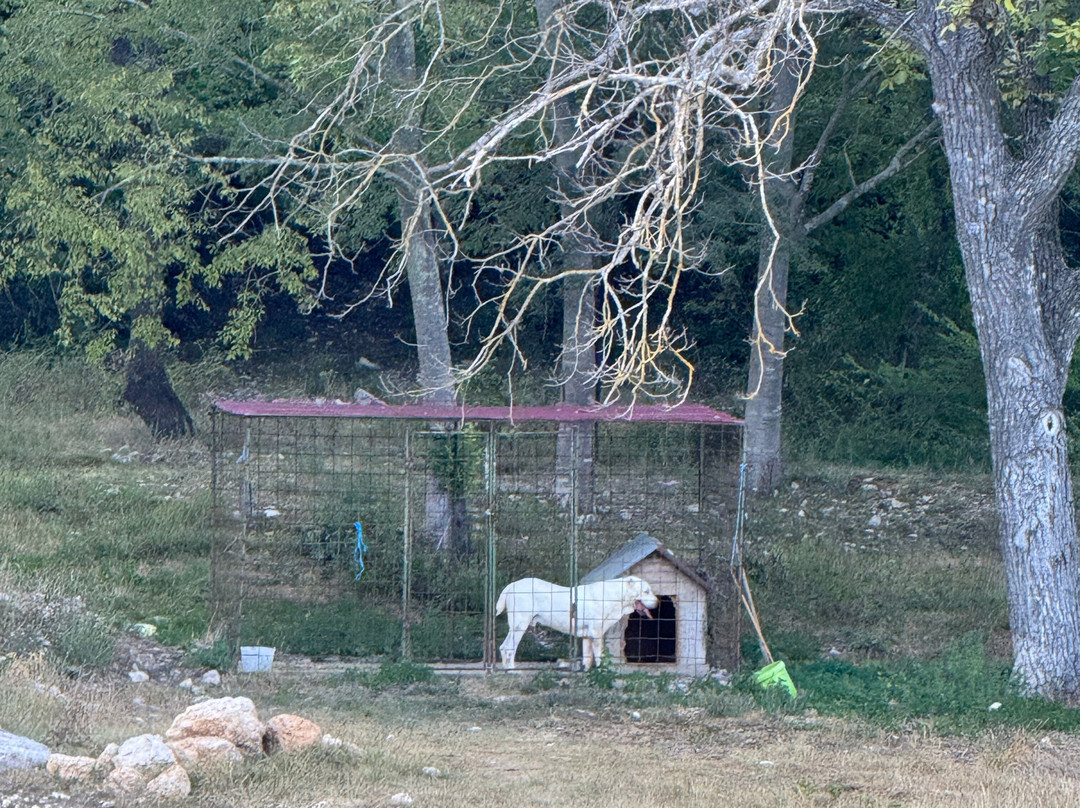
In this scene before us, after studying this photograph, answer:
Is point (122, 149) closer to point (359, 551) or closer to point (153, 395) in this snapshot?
point (153, 395)

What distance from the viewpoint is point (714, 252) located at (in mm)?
14398

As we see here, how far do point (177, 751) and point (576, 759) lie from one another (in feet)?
7.03

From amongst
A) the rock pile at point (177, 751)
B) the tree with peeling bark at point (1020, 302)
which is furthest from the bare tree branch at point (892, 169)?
the rock pile at point (177, 751)

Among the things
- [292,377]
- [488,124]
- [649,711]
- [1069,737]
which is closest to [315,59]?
Answer: [488,124]

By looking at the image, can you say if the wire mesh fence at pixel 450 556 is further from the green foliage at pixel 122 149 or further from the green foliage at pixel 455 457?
the green foliage at pixel 122 149

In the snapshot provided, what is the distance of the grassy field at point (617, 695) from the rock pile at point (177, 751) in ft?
0.37

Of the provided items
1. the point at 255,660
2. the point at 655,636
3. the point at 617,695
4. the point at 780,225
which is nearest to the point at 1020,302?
the point at 655,636

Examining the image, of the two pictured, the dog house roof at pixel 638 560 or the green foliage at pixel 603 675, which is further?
the dog house roof at pixel 638 560

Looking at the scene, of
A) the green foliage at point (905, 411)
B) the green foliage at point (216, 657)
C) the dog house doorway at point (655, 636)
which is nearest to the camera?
the green foliage at point (216, 657)

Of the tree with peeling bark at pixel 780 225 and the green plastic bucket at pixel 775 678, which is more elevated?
the tree with peeling bark at pixel 780 225

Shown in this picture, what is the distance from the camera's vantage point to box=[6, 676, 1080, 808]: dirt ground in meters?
5.60

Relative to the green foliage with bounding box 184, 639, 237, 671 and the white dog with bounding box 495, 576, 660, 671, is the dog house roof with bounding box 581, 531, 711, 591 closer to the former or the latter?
the white dog with bounding box 495, 576, 660, 671

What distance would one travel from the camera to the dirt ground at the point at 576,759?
560 cm

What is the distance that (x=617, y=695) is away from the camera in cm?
820
